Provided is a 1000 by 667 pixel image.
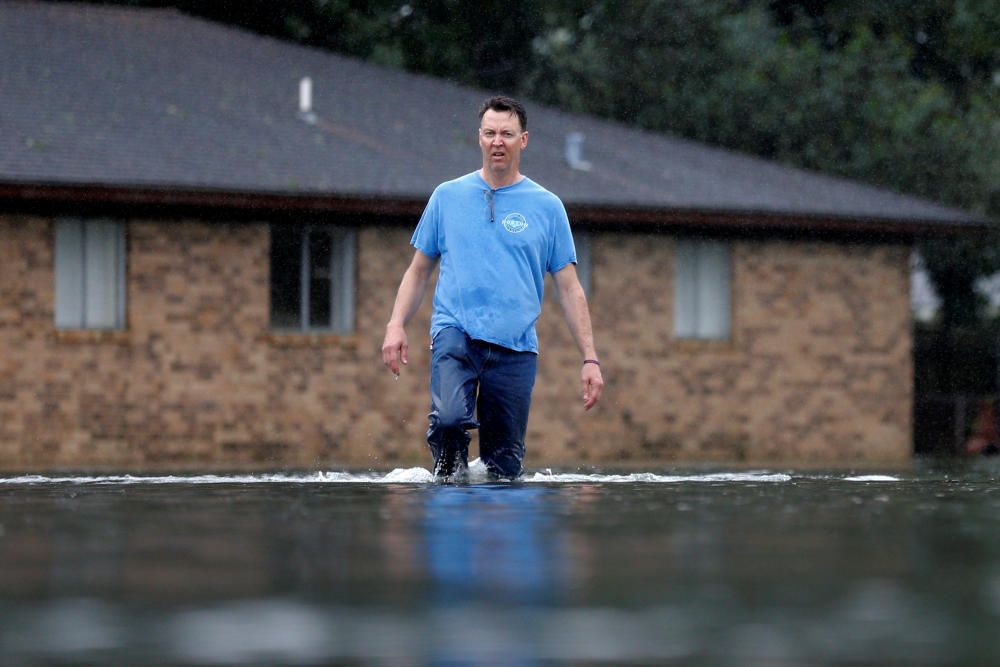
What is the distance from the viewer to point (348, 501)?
8.21 m

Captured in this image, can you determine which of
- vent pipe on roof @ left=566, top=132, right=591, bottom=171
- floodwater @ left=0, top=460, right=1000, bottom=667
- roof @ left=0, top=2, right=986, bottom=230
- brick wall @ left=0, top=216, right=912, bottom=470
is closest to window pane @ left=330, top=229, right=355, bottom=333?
brick wall @ left=0, top=216, right=912, bottom=470

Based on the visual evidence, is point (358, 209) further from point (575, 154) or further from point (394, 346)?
point (394, 346)

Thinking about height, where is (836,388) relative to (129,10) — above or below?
below

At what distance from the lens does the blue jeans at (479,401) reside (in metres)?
9.78

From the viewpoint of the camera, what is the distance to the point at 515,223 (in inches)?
389

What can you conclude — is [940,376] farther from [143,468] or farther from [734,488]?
[734,488]

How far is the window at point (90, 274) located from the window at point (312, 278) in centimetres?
183

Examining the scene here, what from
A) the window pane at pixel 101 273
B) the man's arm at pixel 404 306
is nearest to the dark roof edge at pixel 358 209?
the window pane at pixel 101 273

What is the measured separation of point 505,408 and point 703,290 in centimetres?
1578

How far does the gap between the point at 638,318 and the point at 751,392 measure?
6.06 ft

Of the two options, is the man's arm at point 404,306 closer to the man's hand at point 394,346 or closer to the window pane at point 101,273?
the man's hand at point 394,346

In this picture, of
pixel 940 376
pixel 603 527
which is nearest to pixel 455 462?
pixel 603 527

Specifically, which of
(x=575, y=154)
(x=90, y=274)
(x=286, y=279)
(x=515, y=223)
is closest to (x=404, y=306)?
(x=515, y=223)

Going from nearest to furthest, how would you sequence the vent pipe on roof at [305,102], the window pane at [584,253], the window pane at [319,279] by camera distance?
1. the window pane at [319,279]
2. the window pane at [584,253]
3. the vent pipe on roof at [305,102]
